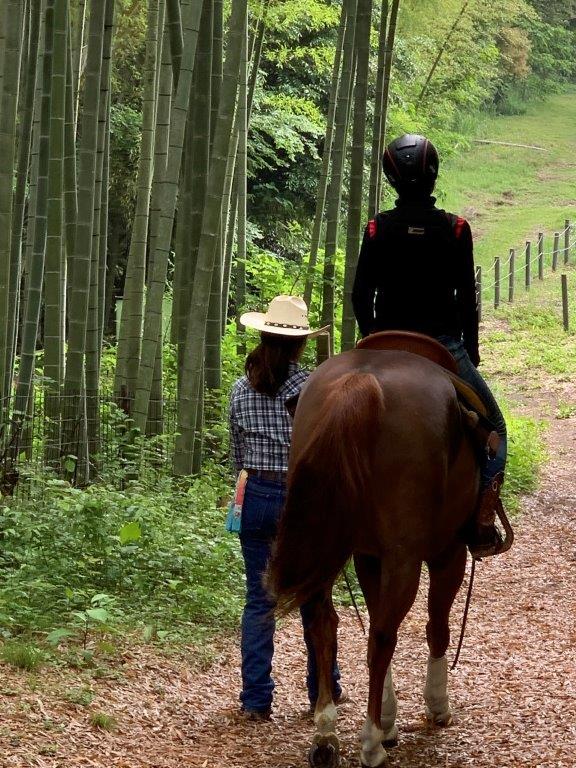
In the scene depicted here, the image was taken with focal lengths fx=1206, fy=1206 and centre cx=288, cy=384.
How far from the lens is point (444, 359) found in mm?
4062

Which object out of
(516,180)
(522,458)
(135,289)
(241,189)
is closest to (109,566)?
(135,289)

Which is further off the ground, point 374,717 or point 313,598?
point 313,598

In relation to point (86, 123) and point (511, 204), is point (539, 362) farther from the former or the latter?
point (511, 204)

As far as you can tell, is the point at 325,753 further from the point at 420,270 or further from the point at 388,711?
the point at 420,270

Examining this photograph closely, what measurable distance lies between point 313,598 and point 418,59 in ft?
72.8

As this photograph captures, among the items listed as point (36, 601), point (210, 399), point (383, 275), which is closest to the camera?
point (383, 275)

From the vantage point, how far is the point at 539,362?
62.4 ft

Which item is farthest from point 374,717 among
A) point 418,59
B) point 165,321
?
point 418,59

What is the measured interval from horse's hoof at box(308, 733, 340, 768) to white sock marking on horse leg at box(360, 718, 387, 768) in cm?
9

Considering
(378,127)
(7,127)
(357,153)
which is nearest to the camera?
(7,127)

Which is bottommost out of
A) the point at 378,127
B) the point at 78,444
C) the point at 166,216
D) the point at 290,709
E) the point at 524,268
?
the point at 524,268

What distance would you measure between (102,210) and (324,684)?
545 cm

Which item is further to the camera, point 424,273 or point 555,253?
point 555,253

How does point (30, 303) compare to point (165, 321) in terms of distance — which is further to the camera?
point (165, 321)
